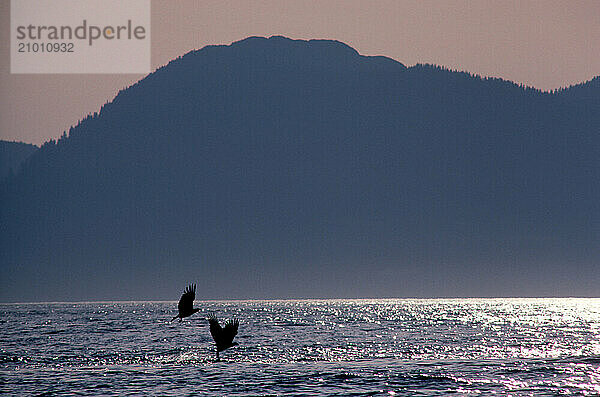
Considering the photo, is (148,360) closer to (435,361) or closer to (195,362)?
(195,362)

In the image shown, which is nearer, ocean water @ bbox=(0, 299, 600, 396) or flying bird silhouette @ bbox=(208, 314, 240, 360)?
flying bird silhouette @ bbox=(208, 314, 240, 360)

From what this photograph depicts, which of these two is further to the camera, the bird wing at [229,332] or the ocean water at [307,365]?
the ocean water at [307,365]

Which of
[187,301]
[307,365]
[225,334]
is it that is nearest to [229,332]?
[225,334]

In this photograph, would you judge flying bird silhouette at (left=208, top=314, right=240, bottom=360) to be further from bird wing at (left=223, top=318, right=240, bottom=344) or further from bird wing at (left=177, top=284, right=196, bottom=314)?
bird wing at (left=177, top=284, right=196, bottom=314)

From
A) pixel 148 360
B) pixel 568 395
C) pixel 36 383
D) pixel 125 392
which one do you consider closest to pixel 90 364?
pixel 148 360

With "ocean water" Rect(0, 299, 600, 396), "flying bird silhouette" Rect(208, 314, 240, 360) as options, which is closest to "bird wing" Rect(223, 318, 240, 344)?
"flying bird silhouette" Rect(208, 314, 240, 360)

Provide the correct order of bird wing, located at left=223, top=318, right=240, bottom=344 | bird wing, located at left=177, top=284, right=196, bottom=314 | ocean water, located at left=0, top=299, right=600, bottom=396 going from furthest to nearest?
ocean water, located at left=0, top=299, right=600, bottom=396, bird wing, located at left=223, top=318, right=240, bottom=344, bird wing, located at left=177, top=284, right=196, bottom=314

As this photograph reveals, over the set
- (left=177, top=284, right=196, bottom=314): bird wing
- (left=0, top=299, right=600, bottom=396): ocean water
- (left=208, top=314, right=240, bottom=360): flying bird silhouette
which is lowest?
(left=0, top=299, right=600, bottom=396): ocean water

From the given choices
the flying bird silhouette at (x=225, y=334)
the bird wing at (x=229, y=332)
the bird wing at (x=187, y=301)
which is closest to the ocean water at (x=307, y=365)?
the flying bird silhouette at (x=225, y=334)

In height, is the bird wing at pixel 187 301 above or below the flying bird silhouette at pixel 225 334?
above

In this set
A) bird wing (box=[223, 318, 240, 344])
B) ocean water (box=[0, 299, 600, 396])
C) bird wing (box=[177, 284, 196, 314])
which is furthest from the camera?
ocean water (box=[0, 299, 600, 396])

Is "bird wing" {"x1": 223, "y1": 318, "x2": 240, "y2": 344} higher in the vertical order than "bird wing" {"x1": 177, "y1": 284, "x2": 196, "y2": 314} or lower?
lower

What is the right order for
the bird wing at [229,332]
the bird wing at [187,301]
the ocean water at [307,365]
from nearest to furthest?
the bird wing at [187,301] < the bird wing at [229,332] < the ocean water at [307,365]

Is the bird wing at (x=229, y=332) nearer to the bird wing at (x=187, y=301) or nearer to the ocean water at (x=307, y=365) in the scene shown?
the bird wing at (x=187, y=301)
